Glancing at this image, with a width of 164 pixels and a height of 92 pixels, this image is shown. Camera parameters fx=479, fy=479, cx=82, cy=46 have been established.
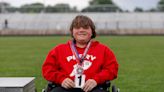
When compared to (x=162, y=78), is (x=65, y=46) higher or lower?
higher

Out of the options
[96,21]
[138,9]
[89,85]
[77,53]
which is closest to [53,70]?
[77,53]

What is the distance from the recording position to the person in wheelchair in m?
5.12

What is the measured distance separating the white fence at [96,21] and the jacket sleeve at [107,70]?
50134mm

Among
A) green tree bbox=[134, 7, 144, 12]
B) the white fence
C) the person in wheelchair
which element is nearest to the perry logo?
the person in wheelchair

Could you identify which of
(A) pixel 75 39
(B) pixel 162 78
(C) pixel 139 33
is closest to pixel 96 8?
(C) pixel 139 33

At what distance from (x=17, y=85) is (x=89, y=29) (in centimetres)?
99

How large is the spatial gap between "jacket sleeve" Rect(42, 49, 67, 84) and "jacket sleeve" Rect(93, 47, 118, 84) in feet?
1.22

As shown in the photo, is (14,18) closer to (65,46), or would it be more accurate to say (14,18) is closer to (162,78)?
(162,78)

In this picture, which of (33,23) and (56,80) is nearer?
(56,80)

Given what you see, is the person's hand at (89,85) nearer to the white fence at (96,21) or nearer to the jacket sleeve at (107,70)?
the jacket sleeve at (107,70)

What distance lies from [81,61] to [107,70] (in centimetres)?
30

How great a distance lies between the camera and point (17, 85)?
5.13m

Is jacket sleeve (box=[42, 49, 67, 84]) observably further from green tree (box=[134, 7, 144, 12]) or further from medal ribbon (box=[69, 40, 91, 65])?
green tree (box=[134, 7, 144, 12])

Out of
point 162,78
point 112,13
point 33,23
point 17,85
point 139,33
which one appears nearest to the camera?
point 17,85
